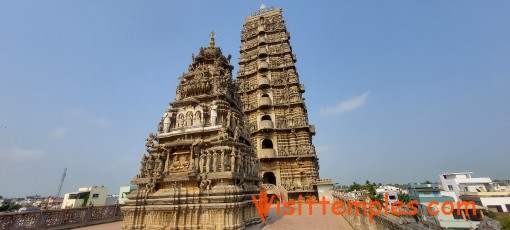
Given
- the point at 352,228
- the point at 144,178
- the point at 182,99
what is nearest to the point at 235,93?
the point at 182,99

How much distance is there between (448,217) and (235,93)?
1398 inches

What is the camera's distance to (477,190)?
4116cm

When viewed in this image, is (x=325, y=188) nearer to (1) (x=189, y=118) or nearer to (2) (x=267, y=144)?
(2) (x=267, y=144)

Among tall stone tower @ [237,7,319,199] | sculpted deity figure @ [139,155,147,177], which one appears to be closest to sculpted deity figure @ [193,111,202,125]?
sculpted deity figure @ [139,155,147,177]

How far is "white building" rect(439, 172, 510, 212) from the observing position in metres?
32.2

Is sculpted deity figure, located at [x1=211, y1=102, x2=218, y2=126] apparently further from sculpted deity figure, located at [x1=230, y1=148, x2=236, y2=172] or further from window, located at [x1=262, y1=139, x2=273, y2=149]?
window, located at [x1=262, y1=139, x2=273, y2=149]

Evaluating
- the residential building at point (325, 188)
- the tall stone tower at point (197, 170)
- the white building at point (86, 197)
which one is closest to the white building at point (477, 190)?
the residential building at point (325, 188)

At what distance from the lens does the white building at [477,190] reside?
32.2 meters

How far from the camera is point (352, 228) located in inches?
435

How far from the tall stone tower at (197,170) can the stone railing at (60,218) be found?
5.29 m

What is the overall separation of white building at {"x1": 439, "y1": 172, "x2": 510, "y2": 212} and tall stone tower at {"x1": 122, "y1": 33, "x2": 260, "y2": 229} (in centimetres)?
4065

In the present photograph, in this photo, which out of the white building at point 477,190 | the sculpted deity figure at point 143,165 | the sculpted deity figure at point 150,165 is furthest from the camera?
the white building at point 477,190

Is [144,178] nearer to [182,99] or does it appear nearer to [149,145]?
[149,145]

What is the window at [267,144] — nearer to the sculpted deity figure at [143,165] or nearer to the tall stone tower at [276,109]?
the tall stone tower at [276,109]
